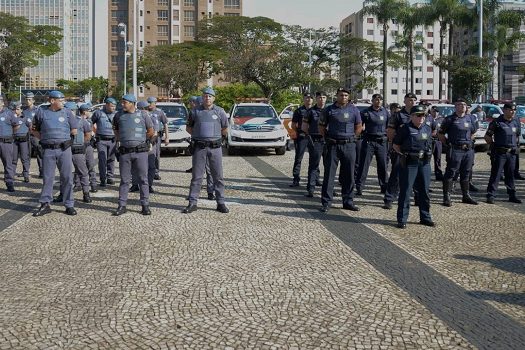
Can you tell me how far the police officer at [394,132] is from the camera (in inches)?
380

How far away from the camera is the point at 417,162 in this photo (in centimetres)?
859

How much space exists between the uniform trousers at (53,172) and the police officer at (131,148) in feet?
2.47

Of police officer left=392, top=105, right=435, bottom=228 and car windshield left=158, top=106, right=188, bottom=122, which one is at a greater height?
car windshield left=158, top=106, right=188, bottom=122

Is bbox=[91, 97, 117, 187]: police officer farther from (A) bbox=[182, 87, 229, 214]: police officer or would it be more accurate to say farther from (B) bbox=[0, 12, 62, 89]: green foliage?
(B) bbox=[0, 12, 62, 89]: green foliage

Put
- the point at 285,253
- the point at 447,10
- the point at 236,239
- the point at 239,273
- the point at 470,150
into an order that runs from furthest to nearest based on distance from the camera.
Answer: the point at 447,10
the point at 470,150
the point at 236,239
the point at 285,253
the point at 239,273

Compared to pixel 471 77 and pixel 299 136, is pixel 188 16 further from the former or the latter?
pixel 299 136

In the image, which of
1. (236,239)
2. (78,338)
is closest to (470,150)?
(236,239)

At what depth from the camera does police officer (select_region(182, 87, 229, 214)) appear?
9.57 metres

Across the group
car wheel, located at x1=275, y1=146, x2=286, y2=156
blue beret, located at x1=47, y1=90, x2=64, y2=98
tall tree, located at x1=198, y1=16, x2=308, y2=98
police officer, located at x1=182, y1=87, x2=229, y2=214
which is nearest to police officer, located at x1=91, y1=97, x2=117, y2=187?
blue beret, located at x1=47, y1=90, x2=64, y2=98

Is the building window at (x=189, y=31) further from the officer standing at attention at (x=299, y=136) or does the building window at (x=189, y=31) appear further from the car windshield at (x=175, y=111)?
the officer standing at attention at (x=299, y=136)

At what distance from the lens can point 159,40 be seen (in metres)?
99.4

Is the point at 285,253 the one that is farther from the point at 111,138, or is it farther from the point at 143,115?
the point at 111,138

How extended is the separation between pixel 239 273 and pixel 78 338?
196cm

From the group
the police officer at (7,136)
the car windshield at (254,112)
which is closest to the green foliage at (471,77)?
the car windshield at (254,112)
